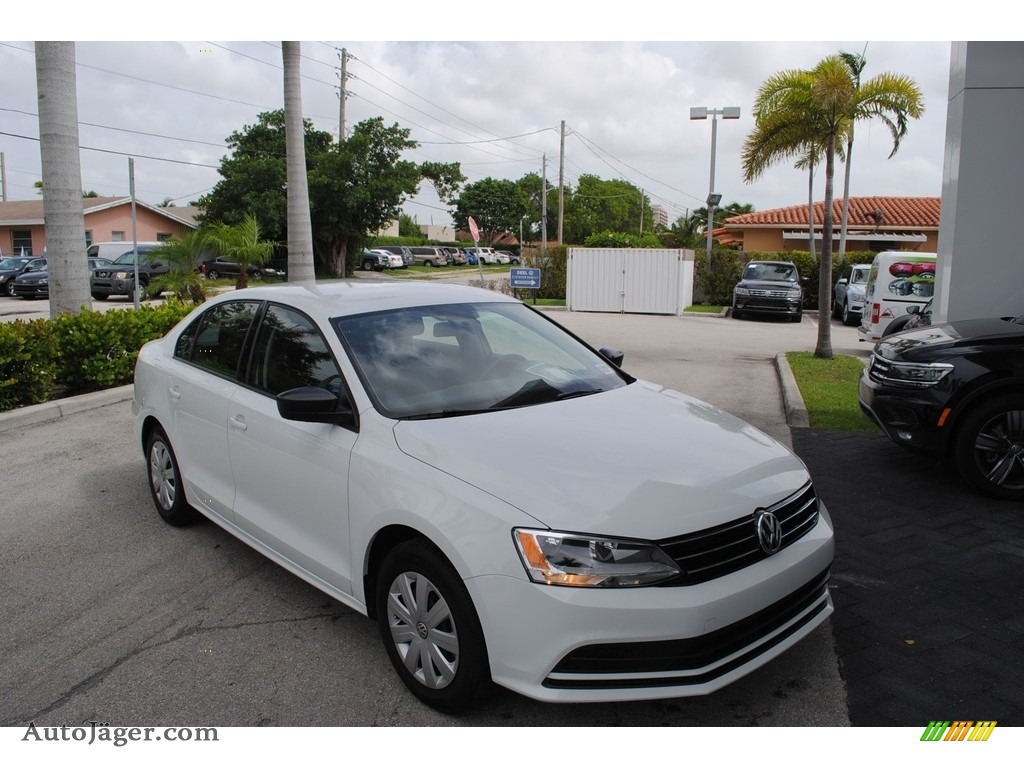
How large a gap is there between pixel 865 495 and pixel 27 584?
5.33m

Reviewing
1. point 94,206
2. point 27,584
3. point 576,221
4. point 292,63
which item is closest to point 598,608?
point 27,584

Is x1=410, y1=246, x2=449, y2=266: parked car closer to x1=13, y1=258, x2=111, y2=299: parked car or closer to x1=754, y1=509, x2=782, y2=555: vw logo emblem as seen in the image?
x1=13, y1=258, x2=111, y2=299: parked car

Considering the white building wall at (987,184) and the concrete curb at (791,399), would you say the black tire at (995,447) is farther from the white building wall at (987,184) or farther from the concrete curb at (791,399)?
the white building wall at (987,184)

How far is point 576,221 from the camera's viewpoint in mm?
99000

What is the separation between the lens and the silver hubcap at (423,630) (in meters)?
3.00

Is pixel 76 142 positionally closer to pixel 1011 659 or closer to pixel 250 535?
pixel 250 535

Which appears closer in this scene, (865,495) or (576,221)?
(865,495)

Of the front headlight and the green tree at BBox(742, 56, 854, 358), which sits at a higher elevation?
the green tree at BBox(742, 56, 854, 358)

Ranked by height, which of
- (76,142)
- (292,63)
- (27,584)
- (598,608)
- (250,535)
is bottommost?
(27,584)

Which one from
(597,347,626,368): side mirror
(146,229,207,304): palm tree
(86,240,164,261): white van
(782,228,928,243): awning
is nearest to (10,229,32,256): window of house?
(86,240,164,261): white van

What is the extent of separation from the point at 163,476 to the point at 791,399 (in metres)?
6.59

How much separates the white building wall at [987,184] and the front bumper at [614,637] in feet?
23.0
